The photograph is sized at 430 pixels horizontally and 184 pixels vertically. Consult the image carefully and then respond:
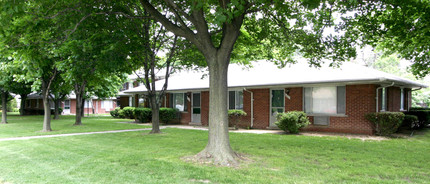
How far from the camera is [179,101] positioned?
2133 centimetres

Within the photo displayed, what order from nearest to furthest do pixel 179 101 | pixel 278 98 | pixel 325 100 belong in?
pixel 325 100 → pixel 278 98 → pixel 179 101

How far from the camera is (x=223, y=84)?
7.56 meters

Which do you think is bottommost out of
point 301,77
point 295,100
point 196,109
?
point 196,109

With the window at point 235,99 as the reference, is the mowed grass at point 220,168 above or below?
below

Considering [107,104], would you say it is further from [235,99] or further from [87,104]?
Answer: [235,99]

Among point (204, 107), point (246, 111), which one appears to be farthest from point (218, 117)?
point (204, 107)

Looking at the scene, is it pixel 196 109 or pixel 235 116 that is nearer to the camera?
pixel 235 116

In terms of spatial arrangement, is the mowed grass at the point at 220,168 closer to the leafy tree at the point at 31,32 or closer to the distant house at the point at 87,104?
the leafy tree at the point at 31,32

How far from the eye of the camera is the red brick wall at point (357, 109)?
1266 cm

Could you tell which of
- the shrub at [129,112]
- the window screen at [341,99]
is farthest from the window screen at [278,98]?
the shrub at [129,112]

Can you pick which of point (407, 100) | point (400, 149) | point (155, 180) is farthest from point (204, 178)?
point (407, 100)

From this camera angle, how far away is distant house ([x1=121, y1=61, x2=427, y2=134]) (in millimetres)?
12828

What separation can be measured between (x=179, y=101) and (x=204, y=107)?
2.72 m

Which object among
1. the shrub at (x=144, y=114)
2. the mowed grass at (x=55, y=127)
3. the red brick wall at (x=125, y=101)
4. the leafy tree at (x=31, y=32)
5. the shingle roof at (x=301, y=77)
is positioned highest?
the leafy tree at (x=31, y=32)
